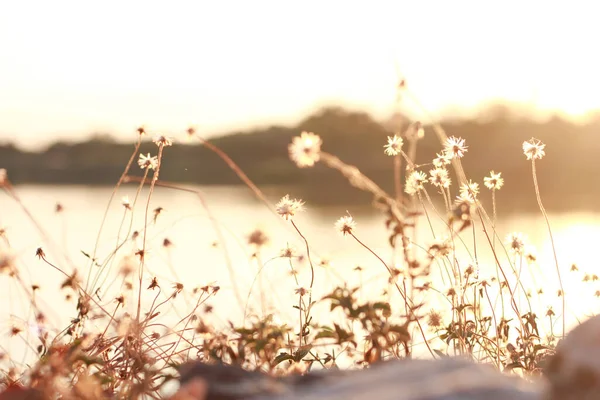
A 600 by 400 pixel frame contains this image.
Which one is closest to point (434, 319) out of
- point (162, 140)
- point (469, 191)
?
point (469, 191)

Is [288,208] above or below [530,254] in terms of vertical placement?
above

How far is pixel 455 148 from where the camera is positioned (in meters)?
3.59

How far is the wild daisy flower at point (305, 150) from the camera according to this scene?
92.9 inches

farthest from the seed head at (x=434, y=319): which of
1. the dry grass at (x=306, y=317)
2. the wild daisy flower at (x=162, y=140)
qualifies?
the wild daisy flower at (x=162, y=140)

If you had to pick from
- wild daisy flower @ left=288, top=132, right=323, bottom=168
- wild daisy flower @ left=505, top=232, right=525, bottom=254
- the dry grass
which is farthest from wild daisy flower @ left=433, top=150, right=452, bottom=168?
wild daisy flower @ left=288, top=132, right=323, bottom=168

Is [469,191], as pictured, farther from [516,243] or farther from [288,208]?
[288,208]

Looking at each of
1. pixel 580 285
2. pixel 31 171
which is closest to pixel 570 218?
pixel 580 285

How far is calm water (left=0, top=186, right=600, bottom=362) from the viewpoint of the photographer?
13.1ft

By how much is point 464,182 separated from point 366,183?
53.8 inches

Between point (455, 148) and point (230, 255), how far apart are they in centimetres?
859

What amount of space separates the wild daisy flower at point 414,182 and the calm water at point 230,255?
0.82ft

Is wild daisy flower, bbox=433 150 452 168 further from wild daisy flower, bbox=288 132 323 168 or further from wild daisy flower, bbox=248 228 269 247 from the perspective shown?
wild daisy flower, bbox=248 228 269 247

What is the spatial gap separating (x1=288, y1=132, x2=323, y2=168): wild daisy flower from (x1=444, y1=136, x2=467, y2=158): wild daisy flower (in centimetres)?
125

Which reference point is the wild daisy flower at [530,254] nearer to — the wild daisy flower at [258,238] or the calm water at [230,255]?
the calm water at [230,255]
